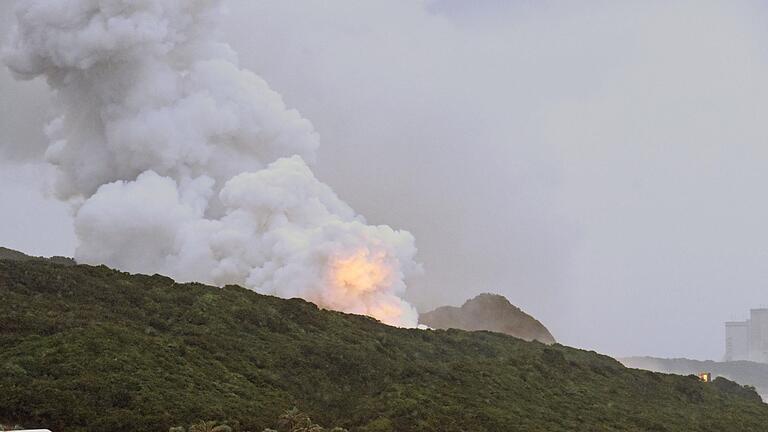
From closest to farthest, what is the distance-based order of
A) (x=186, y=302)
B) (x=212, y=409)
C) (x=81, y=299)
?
(x=212, y=409)
(x=81, y=299)
(x=186, y=302)

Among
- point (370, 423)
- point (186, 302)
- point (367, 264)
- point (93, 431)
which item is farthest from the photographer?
point (367, 264)

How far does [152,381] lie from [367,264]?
43298 mm

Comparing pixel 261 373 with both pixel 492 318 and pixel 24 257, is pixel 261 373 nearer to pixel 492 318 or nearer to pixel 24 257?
pixel 24 257

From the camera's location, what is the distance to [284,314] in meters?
74.3

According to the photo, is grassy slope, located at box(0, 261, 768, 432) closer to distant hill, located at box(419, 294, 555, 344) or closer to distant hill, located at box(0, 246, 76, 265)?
distant hill, located at box(0, 246, 76, 265)

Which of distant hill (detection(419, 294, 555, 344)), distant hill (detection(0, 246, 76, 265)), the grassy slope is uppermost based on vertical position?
distant hill (detection(419, 294, 555, 344))

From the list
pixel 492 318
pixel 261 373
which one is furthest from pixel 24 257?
pixel 492 318

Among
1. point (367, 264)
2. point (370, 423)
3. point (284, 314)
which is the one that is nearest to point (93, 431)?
point (370, 423)

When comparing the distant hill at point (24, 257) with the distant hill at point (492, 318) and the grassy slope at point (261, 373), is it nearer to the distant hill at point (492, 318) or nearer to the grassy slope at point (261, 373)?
the grassy slope at point (261, 373)

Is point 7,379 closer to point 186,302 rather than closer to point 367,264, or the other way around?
point 186,302

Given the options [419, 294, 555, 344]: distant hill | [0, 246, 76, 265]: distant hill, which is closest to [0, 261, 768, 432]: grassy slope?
[0, 246, 76, 265]: distant hill

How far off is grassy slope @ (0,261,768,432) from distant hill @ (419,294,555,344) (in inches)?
2499

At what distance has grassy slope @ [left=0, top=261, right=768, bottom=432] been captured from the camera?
44.6 m

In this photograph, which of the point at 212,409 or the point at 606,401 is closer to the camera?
the point at 212,409
